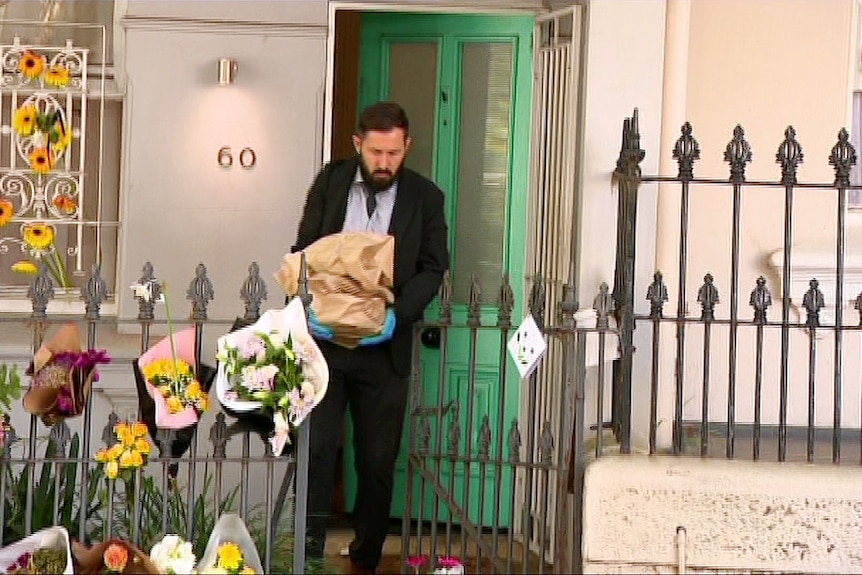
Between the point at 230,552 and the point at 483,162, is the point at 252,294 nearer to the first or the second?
the point at 230,552

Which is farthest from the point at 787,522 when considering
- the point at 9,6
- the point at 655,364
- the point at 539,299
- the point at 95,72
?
the point at 9,6

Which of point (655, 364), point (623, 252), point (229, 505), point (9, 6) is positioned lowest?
point (229, 505)

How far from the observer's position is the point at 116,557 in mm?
4891

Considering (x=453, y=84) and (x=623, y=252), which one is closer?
(x=623, y=252)

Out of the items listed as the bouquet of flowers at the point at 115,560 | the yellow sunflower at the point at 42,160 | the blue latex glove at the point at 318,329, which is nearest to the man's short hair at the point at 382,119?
the blue latex glove at the point at 318,329

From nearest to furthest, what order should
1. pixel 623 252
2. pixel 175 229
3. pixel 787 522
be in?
pixel 787 522 < pixel 623 252 < pixel 175 229

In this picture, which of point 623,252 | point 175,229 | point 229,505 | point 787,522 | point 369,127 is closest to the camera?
point 787,522

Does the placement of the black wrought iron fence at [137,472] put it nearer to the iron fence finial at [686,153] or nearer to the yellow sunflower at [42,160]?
the yellow sunflower at [42,160]

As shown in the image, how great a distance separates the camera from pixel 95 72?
7746mm

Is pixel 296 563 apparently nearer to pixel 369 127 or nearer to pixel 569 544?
pixel 569 544

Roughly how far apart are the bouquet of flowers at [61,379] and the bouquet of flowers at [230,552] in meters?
0.66

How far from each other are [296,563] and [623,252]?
5.83ft

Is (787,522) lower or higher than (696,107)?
lower

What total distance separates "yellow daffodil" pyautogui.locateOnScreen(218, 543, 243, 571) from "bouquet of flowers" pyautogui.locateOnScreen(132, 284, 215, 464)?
1.53 feet
